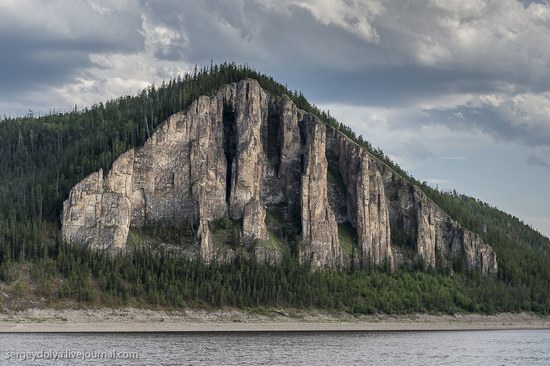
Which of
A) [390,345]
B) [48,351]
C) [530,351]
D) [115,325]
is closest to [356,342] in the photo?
[390,345]

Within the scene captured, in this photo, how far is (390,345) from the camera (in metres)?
169

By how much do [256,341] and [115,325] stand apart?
123 feet

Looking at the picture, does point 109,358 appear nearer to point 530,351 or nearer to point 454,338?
point 530,351

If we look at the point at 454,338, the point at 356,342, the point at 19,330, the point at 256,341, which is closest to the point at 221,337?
the point at 256,341

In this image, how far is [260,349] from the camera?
150 m

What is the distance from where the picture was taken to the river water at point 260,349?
414 feet

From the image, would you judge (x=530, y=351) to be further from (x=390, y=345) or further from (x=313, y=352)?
(x=313, y=352)

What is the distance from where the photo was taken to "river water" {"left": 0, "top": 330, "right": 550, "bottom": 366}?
126m

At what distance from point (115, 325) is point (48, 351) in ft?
208

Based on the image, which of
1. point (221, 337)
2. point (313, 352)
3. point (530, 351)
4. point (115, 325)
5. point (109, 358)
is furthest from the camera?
point (115, 325)

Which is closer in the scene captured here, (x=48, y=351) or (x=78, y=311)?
(x=48, y=351)

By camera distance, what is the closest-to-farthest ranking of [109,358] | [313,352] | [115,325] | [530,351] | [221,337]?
[109,358], [313,352], [530,351], [221,337], [115,325]

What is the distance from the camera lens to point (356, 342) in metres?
174

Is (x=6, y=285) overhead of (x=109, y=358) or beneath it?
overhead
